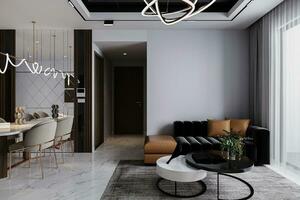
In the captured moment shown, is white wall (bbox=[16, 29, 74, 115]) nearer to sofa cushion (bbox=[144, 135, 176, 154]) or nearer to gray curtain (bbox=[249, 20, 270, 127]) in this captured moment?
sofa cushion (bbox=[144, 135, 176, 154])

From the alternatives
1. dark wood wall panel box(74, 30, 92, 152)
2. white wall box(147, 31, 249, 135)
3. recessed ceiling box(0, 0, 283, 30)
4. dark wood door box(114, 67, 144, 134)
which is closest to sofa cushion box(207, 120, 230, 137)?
white wall box(147, 31, 249, 135)

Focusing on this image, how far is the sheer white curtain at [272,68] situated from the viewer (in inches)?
162

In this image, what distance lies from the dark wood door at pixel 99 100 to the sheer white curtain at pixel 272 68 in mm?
3640

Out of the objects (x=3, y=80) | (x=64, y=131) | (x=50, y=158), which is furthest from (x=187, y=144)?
(x=3, y=80)

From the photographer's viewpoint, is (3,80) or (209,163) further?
(3,80)

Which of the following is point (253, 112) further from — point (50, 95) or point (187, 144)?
point (50, 95)

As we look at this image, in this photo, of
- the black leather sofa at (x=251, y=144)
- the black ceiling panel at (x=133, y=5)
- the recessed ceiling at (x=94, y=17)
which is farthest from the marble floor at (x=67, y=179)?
the black ceiling panel at (x=133, y=5)

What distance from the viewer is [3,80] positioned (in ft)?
18.3

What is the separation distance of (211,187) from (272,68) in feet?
8.43

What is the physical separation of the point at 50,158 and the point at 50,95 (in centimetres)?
303

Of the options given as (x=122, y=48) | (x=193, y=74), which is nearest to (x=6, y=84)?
(x=122, y=48)

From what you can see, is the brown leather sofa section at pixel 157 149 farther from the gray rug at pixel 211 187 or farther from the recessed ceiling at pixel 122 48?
the recessed ceiling at pixel 122 48

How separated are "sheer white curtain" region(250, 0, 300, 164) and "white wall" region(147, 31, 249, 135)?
0.44m

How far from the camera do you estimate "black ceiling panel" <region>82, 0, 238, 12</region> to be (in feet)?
15.5
